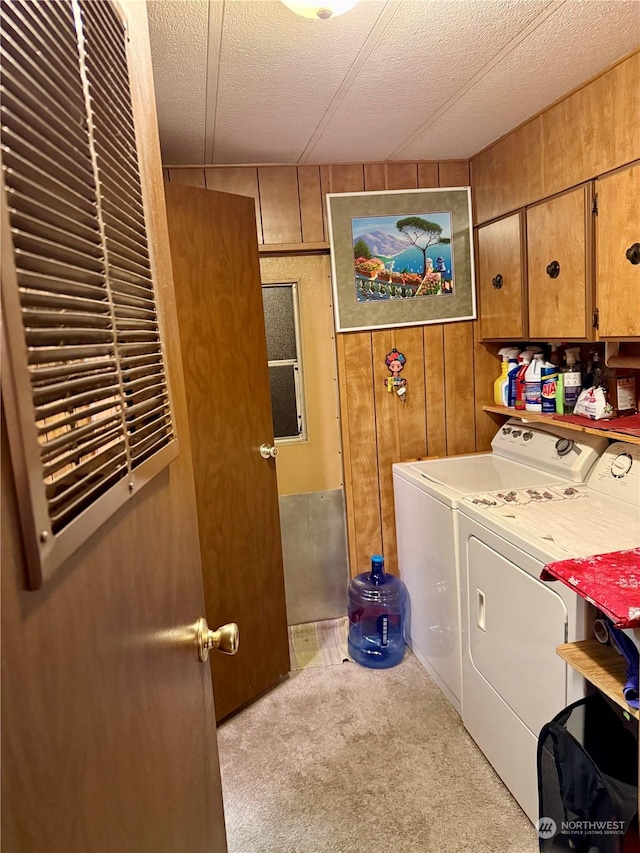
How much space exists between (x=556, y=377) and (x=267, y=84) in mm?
1623

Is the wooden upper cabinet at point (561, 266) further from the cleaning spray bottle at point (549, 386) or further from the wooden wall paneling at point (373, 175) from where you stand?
the wooden wall paneling at point (373, 175)

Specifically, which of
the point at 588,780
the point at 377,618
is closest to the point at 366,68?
the point at 588,780

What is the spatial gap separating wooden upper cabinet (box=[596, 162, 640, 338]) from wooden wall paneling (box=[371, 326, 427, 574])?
101 centimetres

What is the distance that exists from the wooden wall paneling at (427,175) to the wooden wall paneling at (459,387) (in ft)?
2.30

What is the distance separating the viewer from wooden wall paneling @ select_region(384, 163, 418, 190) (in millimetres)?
2742

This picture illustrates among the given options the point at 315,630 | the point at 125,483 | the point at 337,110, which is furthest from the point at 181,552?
the point at 315,630

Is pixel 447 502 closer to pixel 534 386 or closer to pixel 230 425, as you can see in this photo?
pixel 534 386

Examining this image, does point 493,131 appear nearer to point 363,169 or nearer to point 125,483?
point 363,169

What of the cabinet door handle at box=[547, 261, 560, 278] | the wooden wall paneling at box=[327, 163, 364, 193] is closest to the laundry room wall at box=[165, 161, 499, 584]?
the wooden wall paneling at box=[327, 163, 364, 193]

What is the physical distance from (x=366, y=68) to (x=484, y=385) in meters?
1.69

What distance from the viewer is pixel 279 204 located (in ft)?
8.75

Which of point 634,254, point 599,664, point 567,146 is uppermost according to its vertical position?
point 567,146

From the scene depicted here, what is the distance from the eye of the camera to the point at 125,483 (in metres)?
0.57

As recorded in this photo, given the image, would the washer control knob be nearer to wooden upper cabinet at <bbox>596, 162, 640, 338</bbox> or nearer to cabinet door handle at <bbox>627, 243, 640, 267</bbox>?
wooden upper cabinet at <bbox>596, 162, 640, 338</bbox>
